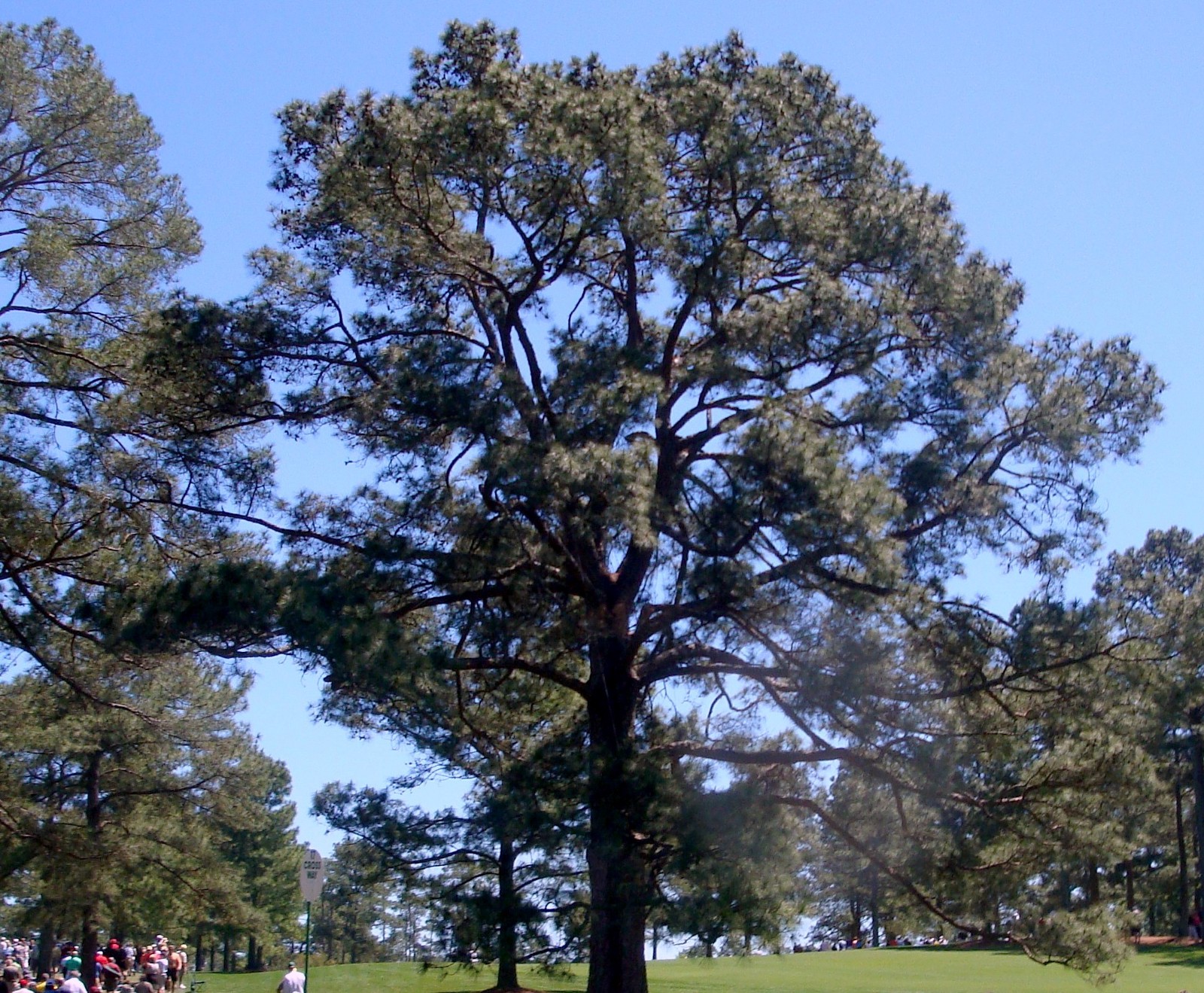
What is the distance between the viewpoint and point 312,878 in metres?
15.6

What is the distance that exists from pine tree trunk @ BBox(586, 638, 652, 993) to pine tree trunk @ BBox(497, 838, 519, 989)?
82 centimetres

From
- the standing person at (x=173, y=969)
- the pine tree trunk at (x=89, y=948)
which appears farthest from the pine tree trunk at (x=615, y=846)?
the standing person at (x=173, y=969)

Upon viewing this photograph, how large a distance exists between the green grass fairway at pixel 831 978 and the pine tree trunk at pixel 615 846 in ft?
20.0

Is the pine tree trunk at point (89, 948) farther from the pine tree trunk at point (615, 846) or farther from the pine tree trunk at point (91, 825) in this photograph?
the pine tree trunk at point (615, 846)

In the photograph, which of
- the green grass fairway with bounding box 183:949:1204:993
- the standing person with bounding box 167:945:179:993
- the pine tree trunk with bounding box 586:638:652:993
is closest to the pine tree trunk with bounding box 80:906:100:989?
the standing person with bounding box 167:945:179:993

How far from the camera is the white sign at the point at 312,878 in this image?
50.5 feet

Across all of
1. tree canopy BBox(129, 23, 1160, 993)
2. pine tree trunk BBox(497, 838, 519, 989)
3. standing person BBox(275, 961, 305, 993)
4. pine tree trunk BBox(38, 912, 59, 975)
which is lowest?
pine tree trunk BBox(38, 912, 59, 975)

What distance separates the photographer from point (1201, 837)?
1630 inches

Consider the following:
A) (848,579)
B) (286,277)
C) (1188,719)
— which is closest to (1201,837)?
(1188,719)

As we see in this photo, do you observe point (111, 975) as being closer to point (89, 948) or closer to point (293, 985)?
point (89, 948)

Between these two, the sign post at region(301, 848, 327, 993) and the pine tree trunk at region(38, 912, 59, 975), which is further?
the pine tree trunk at region(38, 912, 59, 975)

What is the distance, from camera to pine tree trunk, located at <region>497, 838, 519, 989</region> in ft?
45.1

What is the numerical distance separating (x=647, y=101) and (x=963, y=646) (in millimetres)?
7126

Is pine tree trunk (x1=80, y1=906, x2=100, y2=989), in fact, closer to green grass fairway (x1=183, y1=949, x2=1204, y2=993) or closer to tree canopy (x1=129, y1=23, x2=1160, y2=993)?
green grass fairway (x1=183, y1=949, x2=1204, y2=993)
